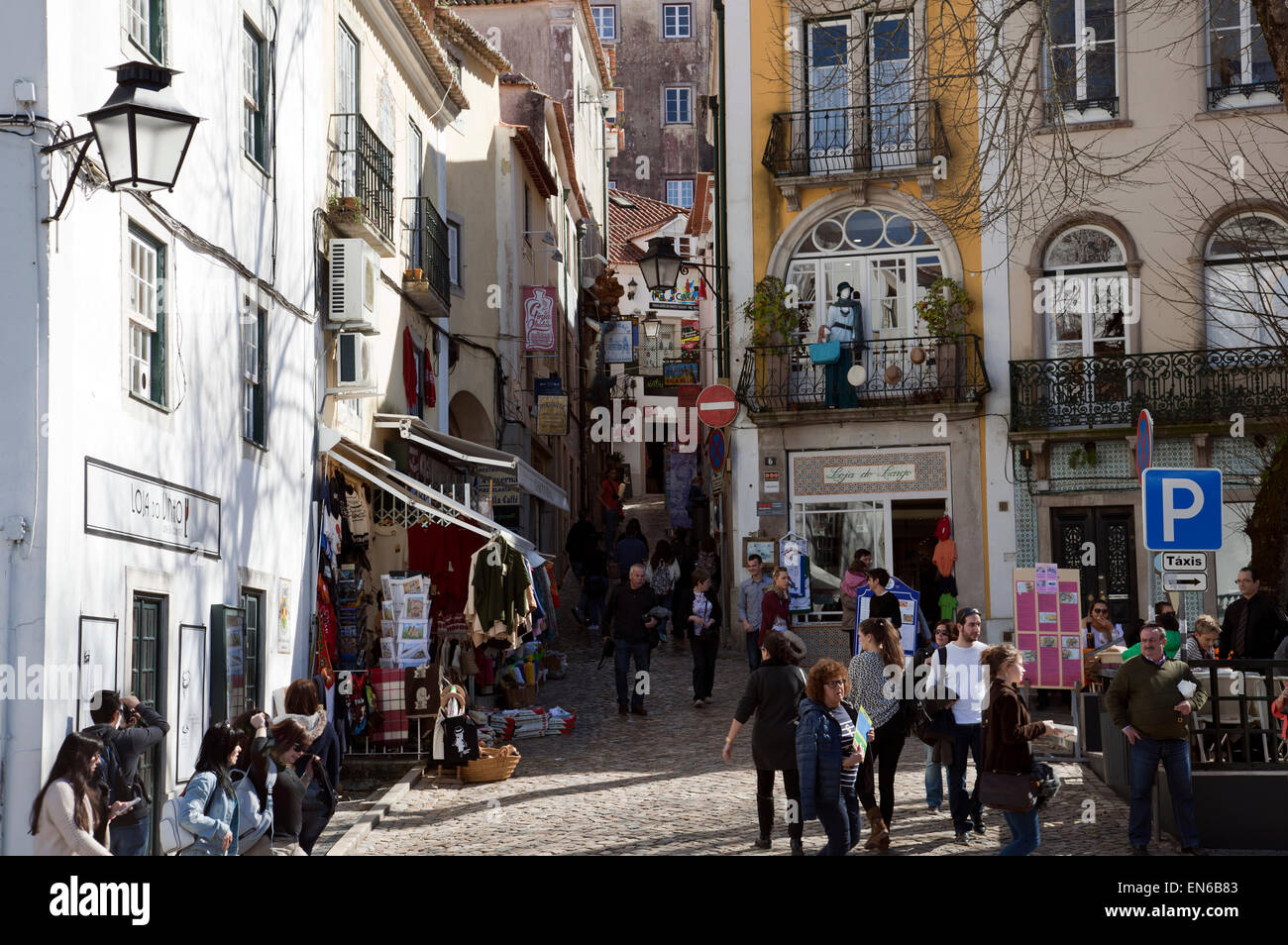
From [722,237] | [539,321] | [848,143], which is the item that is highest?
[848,143]

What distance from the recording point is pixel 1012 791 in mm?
11086

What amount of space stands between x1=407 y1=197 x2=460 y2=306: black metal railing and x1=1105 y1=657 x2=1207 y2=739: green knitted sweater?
12.0 m

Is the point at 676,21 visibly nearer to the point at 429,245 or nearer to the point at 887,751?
the point at 429,245

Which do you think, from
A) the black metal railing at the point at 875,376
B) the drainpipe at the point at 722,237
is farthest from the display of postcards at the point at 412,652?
the drainpipe at the point at 722,237

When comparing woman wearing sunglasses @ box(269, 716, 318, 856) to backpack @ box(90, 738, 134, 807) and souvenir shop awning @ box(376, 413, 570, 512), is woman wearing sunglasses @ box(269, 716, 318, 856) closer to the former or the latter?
backpack @ box(90, 738, 134, 807)

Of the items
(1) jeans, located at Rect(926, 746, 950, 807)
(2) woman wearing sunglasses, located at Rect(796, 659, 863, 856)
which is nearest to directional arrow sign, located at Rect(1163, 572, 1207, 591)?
(2) woman wearing sunglasses, located at Rect(796, 659, 863, 856)

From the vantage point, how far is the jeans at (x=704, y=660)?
20125mm

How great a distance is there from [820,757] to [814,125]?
17908 mm

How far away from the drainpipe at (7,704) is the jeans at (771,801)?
5198 millimetres

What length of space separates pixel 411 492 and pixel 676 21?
→ 50577 millimetres

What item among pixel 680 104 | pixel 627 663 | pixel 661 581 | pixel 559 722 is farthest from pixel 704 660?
pixel 680 104

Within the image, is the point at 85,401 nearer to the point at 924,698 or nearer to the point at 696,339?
the point at 924,698

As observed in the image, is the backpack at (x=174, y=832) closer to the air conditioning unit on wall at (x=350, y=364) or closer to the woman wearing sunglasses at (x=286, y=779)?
the woman wearing sunglasses at (x=286, y=779)

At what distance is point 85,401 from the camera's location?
11203 millimetres
